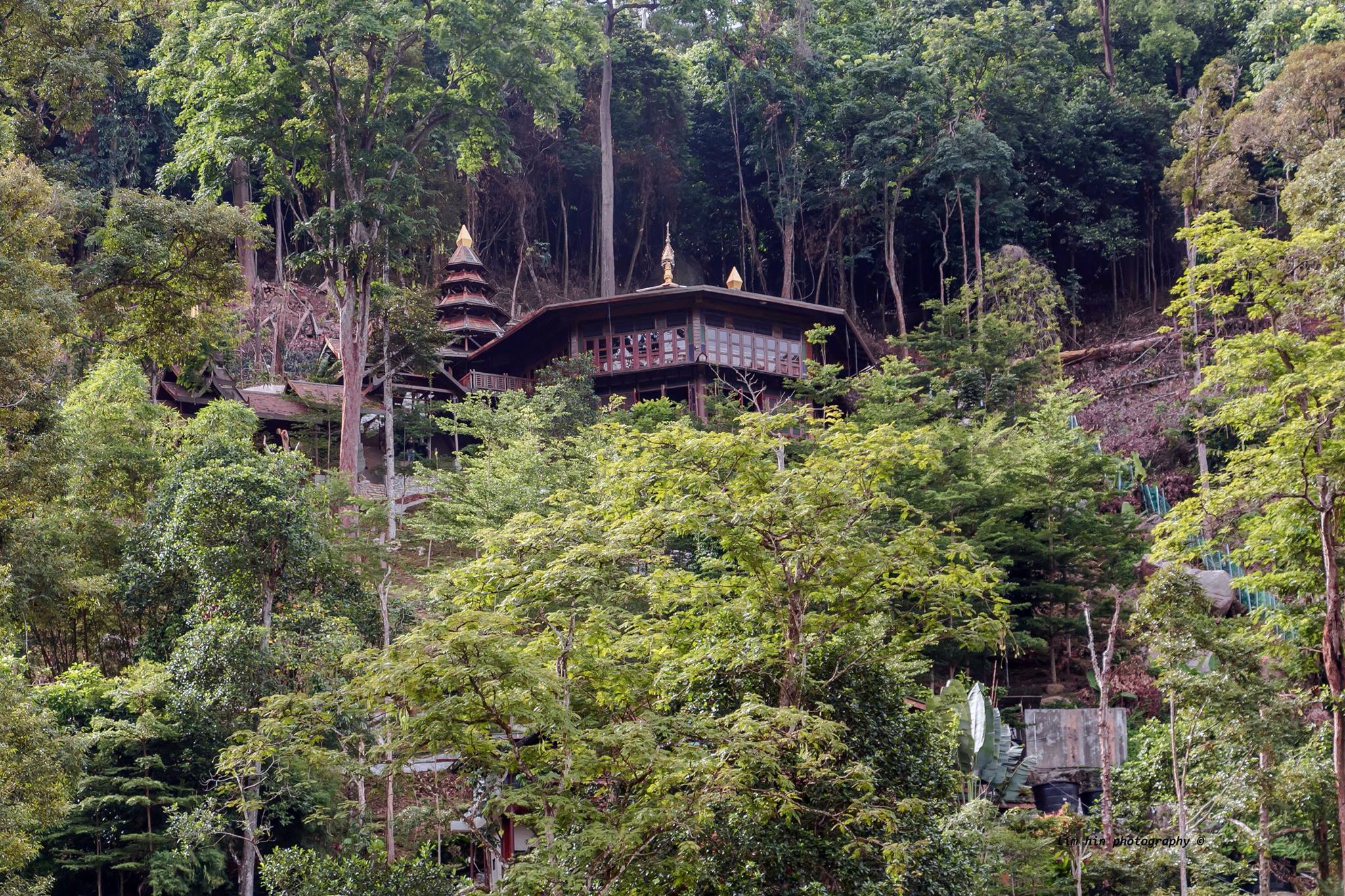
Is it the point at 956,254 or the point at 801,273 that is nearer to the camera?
the point at 956,254

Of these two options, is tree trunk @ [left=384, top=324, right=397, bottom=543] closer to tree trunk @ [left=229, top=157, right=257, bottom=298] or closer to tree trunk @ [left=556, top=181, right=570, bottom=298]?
tree trunk @ [left=229, top=157, right=257, bottom=298]

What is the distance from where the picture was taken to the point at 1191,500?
1642 centimetres

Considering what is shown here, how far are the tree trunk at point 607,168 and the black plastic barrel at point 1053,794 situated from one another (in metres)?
25.7

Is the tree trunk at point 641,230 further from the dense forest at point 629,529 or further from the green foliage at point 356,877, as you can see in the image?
the green foliage at point 356,877

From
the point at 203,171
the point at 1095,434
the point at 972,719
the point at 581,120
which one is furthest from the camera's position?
the point at 581,120

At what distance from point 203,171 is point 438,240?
14.8m

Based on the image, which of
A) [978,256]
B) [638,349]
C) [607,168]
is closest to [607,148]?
[607,168]

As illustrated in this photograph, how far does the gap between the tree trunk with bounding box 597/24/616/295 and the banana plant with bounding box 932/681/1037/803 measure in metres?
27.0

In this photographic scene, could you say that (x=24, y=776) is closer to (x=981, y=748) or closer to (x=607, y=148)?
(x=981, y=748)

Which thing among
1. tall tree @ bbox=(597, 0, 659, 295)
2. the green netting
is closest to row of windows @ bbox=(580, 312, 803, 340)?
tall tree @ bbox=(597, 0, 659, 295)

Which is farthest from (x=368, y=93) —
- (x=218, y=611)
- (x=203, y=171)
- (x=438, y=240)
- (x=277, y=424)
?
(x=218, y=611)

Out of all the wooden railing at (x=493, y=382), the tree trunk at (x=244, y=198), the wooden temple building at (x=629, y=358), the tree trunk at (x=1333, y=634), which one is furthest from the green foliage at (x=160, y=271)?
the tree trunk at (x=244, y=198)

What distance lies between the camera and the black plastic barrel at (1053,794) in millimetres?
20016

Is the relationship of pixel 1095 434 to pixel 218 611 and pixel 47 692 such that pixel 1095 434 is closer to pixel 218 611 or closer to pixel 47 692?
pixel 218 611
